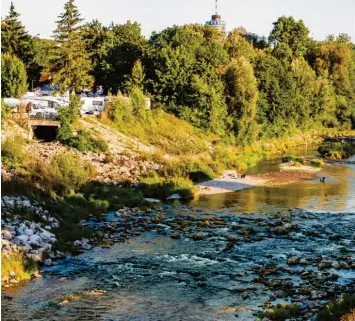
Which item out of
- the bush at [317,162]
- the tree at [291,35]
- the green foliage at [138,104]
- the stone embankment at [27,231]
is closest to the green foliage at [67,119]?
the green foliage at [138,104]

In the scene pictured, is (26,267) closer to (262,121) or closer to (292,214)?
(292,214)

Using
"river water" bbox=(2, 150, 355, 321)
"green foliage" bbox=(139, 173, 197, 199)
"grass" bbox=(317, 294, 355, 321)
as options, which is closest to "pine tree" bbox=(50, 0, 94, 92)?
"green foliage" bbox=(139, 173, 197, 199)

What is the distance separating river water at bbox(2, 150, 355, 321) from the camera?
18.4 meters

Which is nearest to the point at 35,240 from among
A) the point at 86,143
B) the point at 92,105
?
the point at 86,143

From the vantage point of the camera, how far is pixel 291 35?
113 m

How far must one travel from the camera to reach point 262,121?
74.3m

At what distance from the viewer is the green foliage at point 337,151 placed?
62562 millimetres

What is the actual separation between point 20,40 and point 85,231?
5175 centimetres

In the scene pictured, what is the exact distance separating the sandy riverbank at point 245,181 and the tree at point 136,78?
2174cm

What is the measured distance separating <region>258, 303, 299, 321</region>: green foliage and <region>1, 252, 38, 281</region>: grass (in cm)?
924

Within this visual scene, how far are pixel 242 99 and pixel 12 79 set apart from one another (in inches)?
1058

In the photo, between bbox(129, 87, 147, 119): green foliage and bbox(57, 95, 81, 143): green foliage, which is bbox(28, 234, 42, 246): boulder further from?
bbox(129, 87, 147, 119): green foliage

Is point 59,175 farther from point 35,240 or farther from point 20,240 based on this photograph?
point 20,240

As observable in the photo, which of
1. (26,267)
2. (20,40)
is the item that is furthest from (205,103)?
(26,267)
